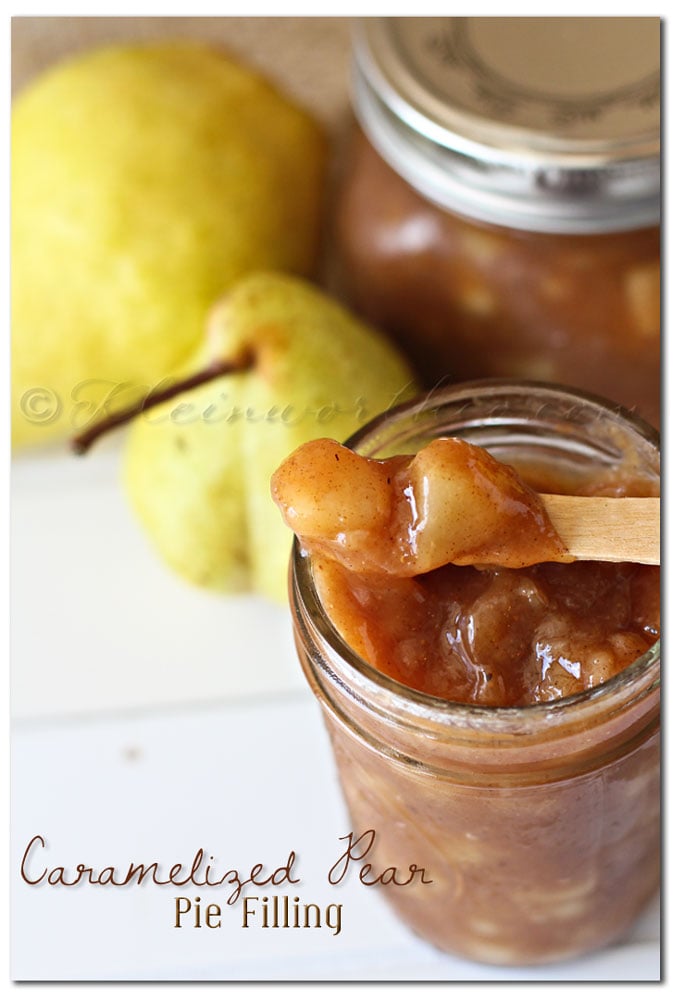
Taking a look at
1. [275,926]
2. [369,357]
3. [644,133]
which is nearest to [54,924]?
[275,926]

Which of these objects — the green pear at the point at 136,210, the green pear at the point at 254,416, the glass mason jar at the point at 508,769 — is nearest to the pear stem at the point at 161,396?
the green pear at the point at 254,416

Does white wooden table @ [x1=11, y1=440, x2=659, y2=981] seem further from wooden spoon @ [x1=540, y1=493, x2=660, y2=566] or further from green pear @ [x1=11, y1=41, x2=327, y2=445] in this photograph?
wooden spoon @ [x1=540, y1=493, x2=660, y2=566]

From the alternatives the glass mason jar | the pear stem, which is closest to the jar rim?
the glass mason jar

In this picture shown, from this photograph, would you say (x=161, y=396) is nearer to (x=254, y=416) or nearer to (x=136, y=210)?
(x=254, y=416)

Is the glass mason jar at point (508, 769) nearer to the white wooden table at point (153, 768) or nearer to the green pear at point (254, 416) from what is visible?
the white wooden table at point (153, 768)

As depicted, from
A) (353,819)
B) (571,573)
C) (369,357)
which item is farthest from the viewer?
(369,357)

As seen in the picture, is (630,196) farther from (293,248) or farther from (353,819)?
(353,819)

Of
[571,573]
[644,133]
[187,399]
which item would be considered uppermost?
[644,133]

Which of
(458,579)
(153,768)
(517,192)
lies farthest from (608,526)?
(153,768)
